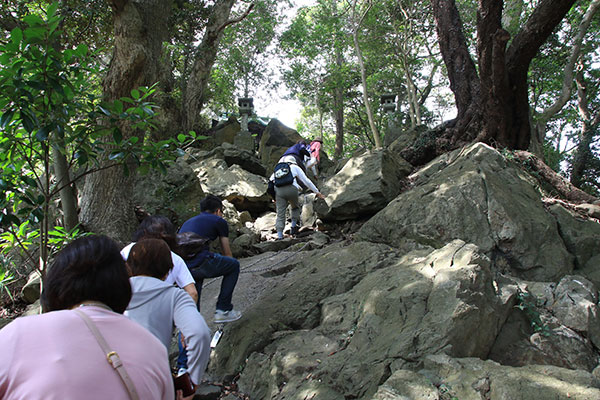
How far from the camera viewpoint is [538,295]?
12.7ft

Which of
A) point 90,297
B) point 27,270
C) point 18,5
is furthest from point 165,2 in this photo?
point 90,297

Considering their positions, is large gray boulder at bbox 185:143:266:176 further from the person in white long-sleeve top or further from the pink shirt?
the pink shirt

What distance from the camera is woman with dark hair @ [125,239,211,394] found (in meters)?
2.25

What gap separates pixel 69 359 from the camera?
1.13 metres

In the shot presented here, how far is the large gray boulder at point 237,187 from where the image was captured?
10195 millimetres

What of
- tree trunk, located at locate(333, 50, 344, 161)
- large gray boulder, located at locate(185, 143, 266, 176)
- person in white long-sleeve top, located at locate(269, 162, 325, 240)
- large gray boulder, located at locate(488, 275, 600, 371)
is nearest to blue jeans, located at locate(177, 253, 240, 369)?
large gray boulder, located at locate(488, 275, 600, 371)

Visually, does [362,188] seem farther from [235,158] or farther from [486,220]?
[235,158]

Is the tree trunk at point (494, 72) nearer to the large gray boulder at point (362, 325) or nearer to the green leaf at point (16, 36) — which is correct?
the large gray boulder at point (362, 325)

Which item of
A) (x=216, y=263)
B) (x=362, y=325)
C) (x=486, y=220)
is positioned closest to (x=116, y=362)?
(x=362, y=325)

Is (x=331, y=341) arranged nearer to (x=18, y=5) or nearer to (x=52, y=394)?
(x=52, y=394)

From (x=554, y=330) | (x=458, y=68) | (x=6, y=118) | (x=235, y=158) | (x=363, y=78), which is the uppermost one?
(x=363, y=78)

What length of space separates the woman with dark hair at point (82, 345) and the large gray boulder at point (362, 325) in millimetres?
1833

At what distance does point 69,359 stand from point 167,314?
1204 mm

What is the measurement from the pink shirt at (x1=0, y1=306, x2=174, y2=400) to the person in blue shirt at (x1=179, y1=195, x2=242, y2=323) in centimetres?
267
